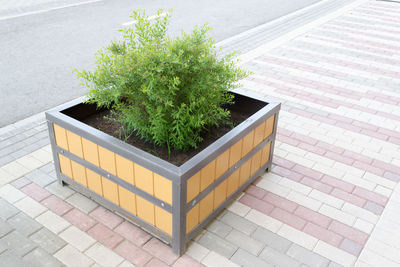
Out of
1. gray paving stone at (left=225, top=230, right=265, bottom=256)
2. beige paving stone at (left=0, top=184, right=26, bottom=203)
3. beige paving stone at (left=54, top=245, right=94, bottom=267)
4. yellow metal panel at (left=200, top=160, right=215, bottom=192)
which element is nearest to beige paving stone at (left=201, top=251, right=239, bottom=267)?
gray paving stone at (left=225, top=230, right=265, bottom=256)

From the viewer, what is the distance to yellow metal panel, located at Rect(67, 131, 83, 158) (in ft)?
11.5

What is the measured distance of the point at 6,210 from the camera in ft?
11.9

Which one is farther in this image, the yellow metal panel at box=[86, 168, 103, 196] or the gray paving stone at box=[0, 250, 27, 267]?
the yellow metal panel at box=[86, 168, 103, 196]

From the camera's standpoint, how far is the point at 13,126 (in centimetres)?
511

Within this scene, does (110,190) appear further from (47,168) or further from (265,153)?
(265,153)

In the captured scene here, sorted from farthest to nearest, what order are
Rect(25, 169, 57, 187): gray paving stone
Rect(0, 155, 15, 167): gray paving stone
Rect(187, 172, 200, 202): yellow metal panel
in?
Rect(0, 155, 15, 167): gray paving stone, Rect(25, 169, 57, 187): gray paving stone, Rect(187, 172, 200, 202): yellow metal panel

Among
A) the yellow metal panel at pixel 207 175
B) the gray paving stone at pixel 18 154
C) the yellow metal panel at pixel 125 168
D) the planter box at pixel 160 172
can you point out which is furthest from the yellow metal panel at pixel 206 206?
the gray paving stone at pixel 18 154

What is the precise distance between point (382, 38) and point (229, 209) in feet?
23.8

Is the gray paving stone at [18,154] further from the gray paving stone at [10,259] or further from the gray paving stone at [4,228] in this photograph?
the gray paving stone at [10,259]

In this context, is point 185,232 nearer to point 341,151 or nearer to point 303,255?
point 303,255

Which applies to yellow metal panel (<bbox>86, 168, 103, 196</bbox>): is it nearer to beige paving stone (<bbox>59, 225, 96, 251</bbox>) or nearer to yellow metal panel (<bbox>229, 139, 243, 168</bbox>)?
beige paving stone (<bbox>59, 225, 96, 251</bbox>)

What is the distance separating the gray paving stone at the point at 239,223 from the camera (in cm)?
353

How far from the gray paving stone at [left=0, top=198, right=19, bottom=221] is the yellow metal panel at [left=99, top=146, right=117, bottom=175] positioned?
3.17ft

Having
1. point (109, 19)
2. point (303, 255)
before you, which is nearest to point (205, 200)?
point (303, 255)
